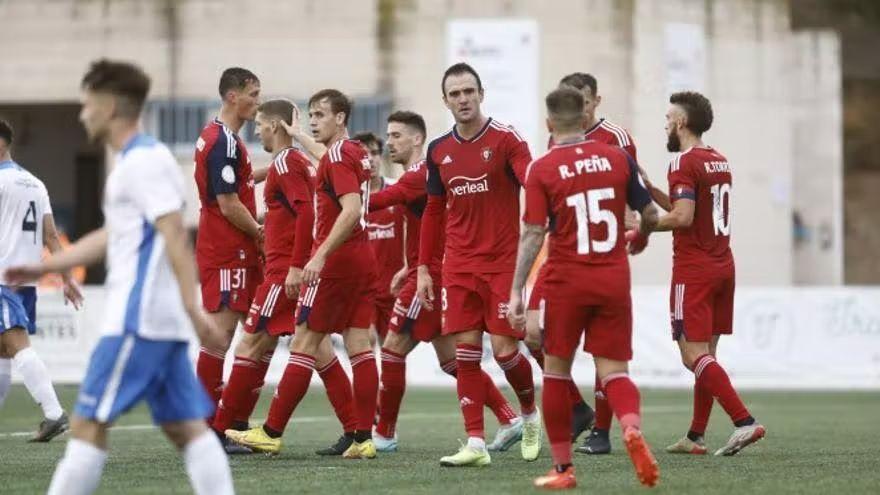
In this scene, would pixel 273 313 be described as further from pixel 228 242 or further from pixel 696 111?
pixel 696 111

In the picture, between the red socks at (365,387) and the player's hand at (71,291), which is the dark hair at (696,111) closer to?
the red socks at (365,387)

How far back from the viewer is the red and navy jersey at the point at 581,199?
896 cm

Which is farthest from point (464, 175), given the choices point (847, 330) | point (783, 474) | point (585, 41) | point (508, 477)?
point (585, 41)

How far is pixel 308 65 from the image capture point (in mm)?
35875

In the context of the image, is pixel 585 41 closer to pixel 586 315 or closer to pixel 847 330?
pixel 847 330

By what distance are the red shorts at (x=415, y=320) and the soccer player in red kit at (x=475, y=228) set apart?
5.03ft

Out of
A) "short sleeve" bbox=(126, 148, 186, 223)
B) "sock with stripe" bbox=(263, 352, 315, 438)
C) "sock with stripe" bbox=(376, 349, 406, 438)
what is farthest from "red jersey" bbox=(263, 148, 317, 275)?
"short sleeve" bbox=(126, 148, 186, 223)

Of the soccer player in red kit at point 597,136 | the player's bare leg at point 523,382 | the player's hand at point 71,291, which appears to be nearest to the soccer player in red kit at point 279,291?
the player's bare leg at point 523,382

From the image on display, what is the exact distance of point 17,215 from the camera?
1298cm

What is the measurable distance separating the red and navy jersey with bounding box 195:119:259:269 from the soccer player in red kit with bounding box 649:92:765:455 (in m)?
2.73

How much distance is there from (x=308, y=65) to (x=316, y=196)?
2481 cm

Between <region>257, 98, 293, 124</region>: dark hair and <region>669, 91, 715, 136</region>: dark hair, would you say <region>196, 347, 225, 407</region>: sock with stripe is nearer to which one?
<region>257, 98, 293, 124</region>: dark hair

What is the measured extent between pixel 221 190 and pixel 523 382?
7.62 ft

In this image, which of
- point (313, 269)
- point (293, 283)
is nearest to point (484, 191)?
point (313, 269)
